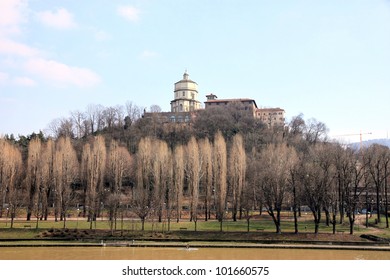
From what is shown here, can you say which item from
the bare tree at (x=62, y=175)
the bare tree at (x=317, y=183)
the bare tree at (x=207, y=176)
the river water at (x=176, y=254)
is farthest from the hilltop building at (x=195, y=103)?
the river water at (x=176, y=254)

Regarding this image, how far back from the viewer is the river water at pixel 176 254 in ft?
74.2

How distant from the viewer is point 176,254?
2370 cm

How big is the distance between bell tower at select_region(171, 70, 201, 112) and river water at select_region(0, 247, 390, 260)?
73118 millimetres

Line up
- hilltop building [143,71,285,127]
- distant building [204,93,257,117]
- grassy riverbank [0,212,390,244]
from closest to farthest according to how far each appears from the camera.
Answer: grassy riverbank [0,212,390,244]
distant building [204,93,257,117]
hilltop building [143,71,285,127]

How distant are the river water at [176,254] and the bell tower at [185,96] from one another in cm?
7312

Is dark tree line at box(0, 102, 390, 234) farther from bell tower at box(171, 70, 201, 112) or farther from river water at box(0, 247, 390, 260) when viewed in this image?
bell tower at box(171, 70, 201, 112)

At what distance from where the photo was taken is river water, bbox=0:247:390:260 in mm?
22625

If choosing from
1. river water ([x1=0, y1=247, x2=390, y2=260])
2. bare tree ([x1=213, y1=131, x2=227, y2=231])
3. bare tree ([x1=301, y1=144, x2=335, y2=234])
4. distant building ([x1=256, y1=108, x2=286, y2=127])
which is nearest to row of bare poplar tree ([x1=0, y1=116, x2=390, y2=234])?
bare tree ([x1=213, y1=131, x2=227, y2=231])

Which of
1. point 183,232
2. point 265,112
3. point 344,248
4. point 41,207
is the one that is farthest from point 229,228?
point 265,112

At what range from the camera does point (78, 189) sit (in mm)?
58969

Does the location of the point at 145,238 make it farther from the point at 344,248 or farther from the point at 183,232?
the point at 344,248

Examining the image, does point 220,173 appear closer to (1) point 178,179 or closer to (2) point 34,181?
(1) point 178,179

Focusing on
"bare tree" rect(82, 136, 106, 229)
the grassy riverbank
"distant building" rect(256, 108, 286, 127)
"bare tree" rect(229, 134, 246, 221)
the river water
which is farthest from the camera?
"distant building" rect(256, 108, 286, 127)

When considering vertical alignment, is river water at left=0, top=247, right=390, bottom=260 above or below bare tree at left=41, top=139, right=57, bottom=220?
→ below
